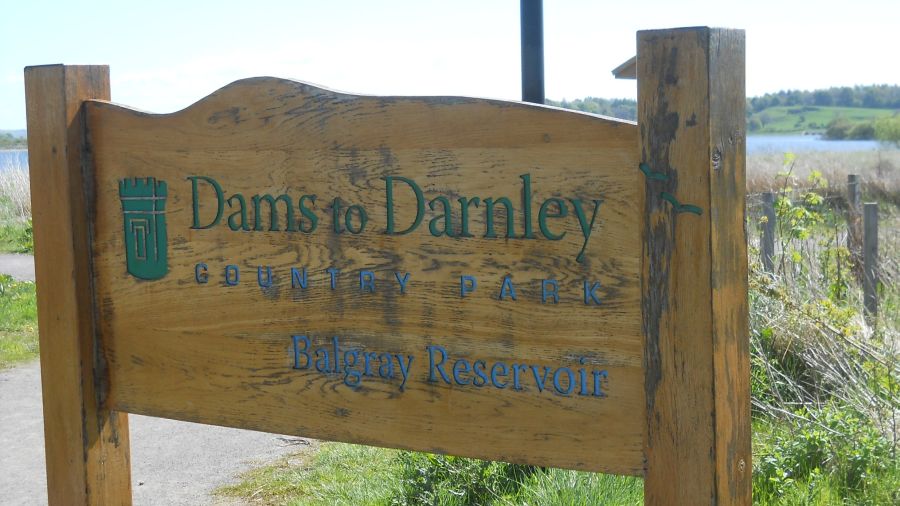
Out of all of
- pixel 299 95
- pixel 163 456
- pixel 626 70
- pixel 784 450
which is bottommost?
pixel 163 456

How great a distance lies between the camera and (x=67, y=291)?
2.99 metres

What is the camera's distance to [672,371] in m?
2.17

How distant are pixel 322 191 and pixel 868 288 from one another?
5798mm

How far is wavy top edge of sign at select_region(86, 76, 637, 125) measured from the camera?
230 centimetres

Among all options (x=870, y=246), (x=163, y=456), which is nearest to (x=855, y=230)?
(x=870, y=246)

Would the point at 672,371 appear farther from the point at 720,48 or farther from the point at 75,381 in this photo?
the point at 75,381

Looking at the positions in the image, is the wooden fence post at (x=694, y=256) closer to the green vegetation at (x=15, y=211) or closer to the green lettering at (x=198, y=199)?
the green lettering at (x=198, y=199)

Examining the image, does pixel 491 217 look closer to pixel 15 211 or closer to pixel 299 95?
pixel 299 95

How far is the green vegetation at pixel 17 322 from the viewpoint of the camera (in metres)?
7.65

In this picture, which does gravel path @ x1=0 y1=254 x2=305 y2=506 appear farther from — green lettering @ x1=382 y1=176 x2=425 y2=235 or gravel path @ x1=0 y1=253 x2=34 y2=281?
gravel path @ x1=0 y1=253 x2=34 y2=281

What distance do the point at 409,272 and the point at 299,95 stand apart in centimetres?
58

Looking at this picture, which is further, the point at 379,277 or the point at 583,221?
the point at 379,277

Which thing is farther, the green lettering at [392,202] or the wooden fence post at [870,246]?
the wooden fence post at [870,246]

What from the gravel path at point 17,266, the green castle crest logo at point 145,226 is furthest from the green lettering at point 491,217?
the gravel path at point 17,266
